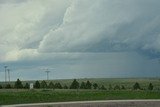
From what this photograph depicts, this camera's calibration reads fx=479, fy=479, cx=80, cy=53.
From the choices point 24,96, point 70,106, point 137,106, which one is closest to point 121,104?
point 137,106

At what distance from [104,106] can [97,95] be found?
11.0m

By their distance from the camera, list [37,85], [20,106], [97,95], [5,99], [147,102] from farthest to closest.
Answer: [37,85] → [97,95] → [5,99] → [147,102] → [20,106]

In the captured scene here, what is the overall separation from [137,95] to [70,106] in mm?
13610

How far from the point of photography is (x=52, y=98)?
47.7 metres

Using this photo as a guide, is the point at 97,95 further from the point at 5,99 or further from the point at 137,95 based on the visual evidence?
the point at 5,99

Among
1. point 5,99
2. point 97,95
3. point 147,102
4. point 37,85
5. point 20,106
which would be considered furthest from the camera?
point 37,85

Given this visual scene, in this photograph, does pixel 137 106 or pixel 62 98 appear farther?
pixel 62 98

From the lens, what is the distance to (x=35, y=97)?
4784cm

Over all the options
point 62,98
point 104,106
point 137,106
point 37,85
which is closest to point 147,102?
point 137,106

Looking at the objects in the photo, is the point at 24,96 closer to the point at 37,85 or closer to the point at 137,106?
the point at 137,106

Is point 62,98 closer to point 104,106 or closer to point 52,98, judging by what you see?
point 52,98

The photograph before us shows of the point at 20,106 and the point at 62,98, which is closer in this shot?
the point at 20,106

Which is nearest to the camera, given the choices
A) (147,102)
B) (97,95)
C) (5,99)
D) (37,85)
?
(147,102)

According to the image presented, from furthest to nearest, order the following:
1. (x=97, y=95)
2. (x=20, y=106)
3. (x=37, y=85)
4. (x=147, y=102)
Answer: (x=37, y=85) < (x=97, y=95) < (x=147, y=102) < (x=20, y=106)
